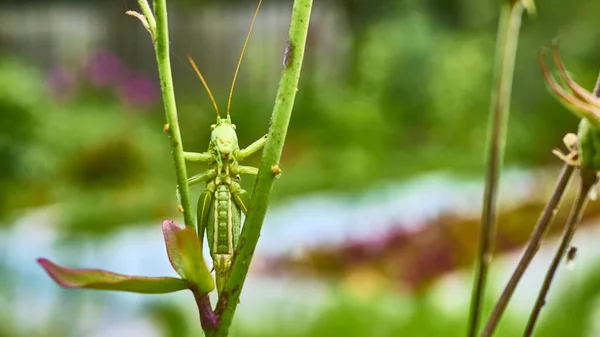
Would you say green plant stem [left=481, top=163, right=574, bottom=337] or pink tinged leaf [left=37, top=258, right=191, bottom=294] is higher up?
green plant stem [left=481, top=163, right=574, bottom=337]

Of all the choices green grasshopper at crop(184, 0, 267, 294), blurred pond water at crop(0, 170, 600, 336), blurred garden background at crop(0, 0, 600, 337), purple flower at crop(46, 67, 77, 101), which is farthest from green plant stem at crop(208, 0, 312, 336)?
purple flower at crop(46, 67, 77, 101)

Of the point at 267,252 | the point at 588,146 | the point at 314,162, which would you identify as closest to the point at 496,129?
the point at 588,146

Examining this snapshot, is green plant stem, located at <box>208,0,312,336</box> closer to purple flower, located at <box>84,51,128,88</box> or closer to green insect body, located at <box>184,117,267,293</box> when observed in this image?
green insect body, located at <box>184,117,267,293</box>

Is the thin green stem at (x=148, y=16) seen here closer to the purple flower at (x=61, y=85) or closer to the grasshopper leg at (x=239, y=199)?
the grasshopper leg at (x=239, y=199)

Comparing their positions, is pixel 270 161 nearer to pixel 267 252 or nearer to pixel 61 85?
pixel 267 252

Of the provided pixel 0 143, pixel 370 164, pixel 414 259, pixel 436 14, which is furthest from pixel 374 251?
pixel 436 14

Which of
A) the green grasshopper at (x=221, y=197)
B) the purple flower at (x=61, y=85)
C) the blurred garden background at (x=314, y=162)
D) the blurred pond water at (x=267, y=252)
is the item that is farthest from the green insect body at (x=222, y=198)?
the purple flower at (x=61, y=85)
